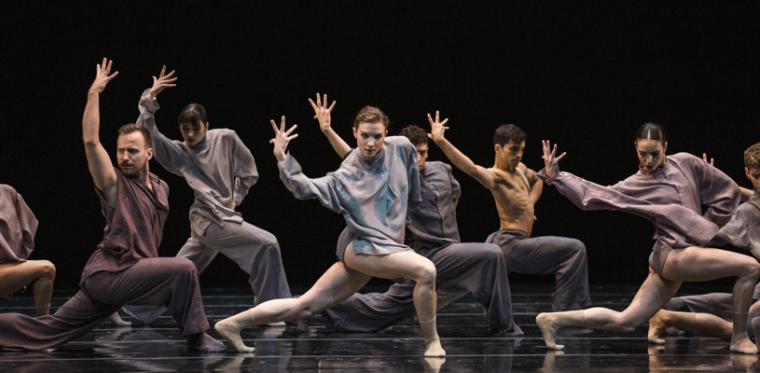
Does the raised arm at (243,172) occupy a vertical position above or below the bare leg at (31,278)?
above

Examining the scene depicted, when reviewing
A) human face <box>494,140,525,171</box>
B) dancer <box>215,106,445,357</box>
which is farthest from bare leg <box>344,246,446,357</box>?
human face <box>494,140,525,171</box>

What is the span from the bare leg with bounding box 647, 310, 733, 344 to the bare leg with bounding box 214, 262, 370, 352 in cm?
158

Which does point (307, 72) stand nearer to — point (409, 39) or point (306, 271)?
point (409, 39)

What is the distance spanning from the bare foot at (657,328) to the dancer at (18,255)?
120 inches

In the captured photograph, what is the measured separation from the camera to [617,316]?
5492 millimetres

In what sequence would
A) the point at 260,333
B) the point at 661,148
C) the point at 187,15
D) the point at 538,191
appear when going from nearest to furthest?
the point at 661,148 < the point at 260,333 < the point at 538,191 < the point at 187,15

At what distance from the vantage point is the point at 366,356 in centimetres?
530

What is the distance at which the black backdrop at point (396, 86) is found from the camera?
28.7ft

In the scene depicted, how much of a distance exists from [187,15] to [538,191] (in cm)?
311

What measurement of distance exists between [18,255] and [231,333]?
1378mm

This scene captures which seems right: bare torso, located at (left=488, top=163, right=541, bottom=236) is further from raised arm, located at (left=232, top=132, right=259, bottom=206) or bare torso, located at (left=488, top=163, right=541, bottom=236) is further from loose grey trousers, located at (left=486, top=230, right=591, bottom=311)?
raised arm, located at (left=232, top=132, right=259, bottom=206)

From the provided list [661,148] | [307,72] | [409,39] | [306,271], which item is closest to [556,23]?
[409,39]

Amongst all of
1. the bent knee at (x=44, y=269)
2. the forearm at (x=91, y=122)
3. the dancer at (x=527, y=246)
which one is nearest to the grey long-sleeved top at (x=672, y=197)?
the dancer at (x=527, y=246)

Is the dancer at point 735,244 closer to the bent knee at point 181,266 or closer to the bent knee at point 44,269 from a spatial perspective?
the bent knee at point 181,266
